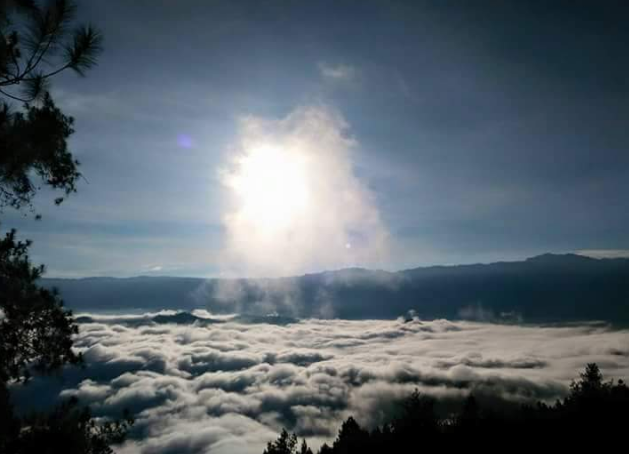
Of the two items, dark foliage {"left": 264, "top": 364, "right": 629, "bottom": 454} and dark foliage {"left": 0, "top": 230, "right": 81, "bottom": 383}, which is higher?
dark foliage {"left": 0, "top": 230, "right": 81, "bottom": 383}

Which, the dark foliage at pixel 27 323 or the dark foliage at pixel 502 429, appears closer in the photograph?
the dark foliage at pixel 27 323

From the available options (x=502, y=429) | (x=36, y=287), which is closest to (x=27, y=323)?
(x=36, y=287)

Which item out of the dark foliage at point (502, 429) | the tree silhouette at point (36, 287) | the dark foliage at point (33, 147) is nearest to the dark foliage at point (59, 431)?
the tree silhouette at point (36, 287)

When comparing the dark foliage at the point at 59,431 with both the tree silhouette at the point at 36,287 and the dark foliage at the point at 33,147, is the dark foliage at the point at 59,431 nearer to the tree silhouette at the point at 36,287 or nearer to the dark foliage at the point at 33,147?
the tree silhouette at the point at 36,287

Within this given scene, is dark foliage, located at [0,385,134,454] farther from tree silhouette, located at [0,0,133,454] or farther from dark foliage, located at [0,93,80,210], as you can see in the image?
dark foliage, located at [0,93,80,210]

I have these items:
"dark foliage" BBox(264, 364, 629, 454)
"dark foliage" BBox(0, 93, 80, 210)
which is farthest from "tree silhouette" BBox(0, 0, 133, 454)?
"dark foliage" BBox(264, 364, 629, 454)

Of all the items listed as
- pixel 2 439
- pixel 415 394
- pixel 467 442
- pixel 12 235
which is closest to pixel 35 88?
pixel 12 235

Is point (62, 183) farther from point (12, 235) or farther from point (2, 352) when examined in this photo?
point (2, 352)

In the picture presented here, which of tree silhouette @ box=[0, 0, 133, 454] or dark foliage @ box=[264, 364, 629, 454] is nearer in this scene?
tree silhouette @ box=[0, 0, 133, 454]
